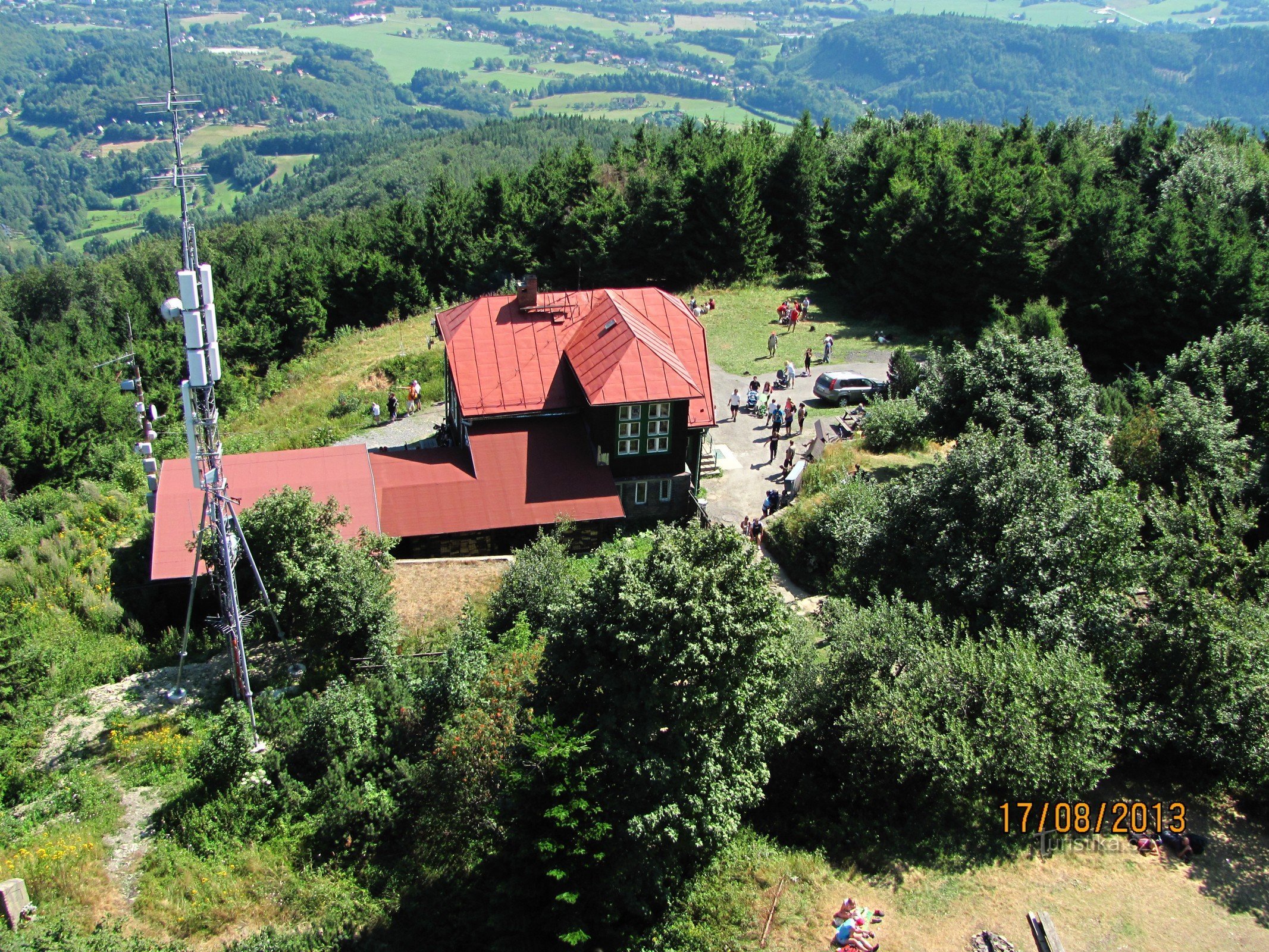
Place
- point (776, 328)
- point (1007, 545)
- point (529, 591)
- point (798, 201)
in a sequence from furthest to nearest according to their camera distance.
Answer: point (798, 201)
point (776, 328)
point (529, 591)
point (1007, 545)

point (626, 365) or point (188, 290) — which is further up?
point (188, 290)

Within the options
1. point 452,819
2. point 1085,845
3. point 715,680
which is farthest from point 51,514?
point 1085,845

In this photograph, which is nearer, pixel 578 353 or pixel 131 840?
pixel 131 840

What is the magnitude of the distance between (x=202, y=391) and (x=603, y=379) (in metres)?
14.6

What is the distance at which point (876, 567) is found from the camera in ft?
87.4

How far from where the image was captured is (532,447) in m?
33.6

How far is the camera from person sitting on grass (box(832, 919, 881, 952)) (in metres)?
17.5

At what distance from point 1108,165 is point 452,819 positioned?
5288 centimetres

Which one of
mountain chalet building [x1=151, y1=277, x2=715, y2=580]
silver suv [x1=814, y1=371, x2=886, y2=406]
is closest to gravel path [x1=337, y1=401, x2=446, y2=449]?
mountain chalet building [x1=151, y1=277, x2=715, y2=580]

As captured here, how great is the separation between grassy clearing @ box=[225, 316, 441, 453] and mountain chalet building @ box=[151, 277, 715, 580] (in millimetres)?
6181

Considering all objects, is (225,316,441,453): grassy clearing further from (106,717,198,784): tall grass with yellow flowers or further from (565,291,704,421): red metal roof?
(106,717,198,784): tall grass with yellow flowers

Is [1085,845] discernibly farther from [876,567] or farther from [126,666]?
[126,666]

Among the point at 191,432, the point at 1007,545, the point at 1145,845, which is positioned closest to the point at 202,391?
the point at 191,432

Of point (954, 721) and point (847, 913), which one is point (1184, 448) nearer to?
point (954, 721)
